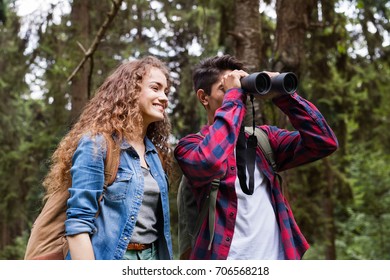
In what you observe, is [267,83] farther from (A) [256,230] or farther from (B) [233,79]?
(A) [256,230]

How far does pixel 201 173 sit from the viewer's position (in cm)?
253

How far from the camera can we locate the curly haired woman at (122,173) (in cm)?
222

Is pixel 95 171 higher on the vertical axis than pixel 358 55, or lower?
lower

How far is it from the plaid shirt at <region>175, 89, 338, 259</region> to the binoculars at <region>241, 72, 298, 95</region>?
0.06 m

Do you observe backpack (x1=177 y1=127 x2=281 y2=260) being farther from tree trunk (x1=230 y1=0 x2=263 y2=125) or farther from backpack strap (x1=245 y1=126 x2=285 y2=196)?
tree trunk (x1=230 y1=0 x2=263 y2=125)

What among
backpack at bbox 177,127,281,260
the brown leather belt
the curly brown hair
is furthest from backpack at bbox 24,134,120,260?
backpack at bbox 177,127,281,260

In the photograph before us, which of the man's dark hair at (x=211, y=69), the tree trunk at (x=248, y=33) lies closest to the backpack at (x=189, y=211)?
the man's dark hair at (x=211, y=69)

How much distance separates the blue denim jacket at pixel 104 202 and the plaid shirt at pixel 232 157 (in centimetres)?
25

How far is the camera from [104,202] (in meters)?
2.32

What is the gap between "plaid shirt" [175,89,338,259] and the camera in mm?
2529

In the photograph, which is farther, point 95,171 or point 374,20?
point 374,20
